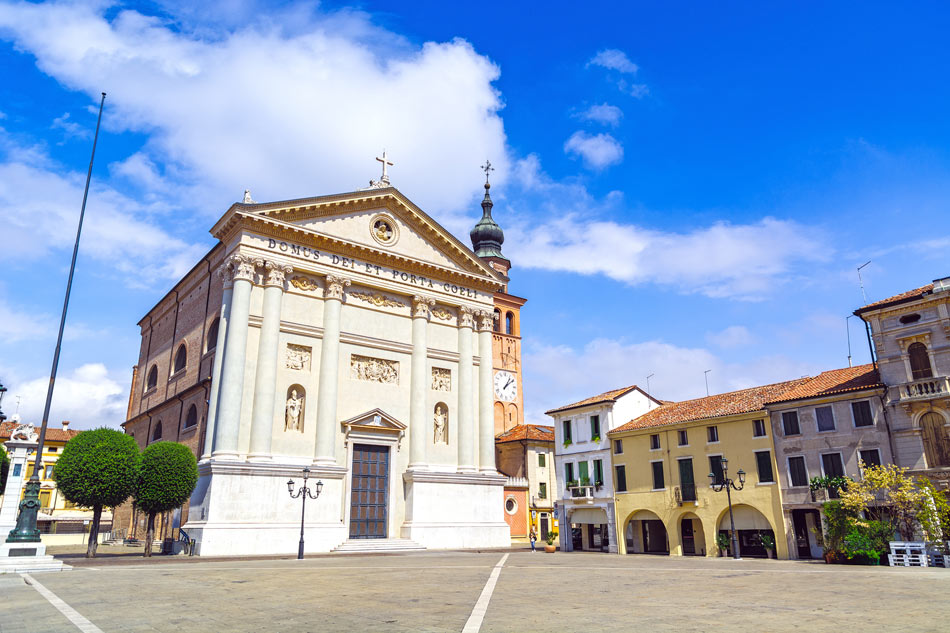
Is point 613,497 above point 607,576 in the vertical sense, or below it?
above

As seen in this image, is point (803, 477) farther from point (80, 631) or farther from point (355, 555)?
point (80, 631)

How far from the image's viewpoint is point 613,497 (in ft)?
128

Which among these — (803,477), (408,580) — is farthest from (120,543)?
(803,477)

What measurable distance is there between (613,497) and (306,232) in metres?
22.8

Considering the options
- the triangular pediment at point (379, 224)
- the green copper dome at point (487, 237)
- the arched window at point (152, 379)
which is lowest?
the arched window at point (152, 379)

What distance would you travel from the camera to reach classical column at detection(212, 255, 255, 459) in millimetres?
29422

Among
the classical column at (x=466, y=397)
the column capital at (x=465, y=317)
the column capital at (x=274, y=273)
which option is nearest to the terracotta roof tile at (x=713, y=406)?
the classical column at (x=466, y=397)

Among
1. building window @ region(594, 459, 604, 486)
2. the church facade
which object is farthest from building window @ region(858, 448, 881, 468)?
the church facade

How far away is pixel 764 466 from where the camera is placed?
32.6 m

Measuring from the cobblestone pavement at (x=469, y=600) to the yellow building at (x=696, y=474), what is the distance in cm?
1332

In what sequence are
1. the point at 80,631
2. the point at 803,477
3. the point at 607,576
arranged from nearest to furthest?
1. the point at 80,631
2. the point at 607,576
3. the point at 803,477

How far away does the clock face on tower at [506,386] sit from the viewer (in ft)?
Answer: 195

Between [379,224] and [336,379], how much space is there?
922 centimetres

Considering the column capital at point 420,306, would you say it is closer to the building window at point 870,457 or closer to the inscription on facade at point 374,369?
the inscription on facade at point 374,369
